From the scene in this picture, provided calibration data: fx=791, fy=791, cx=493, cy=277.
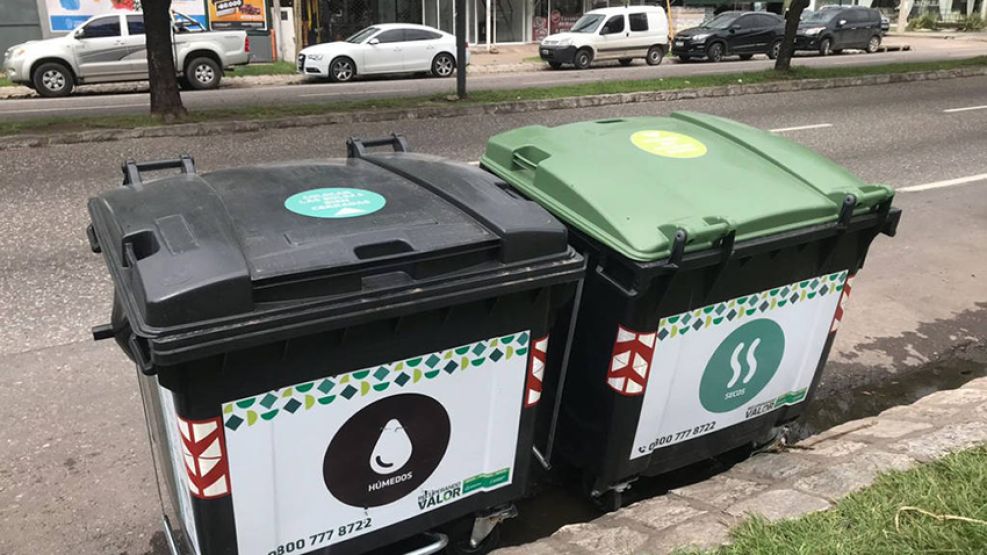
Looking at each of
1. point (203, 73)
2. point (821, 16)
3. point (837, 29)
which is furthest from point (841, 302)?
point (821, 16)

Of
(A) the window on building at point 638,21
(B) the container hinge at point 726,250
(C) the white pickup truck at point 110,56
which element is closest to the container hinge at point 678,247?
(B) the container hinge at point 726,250

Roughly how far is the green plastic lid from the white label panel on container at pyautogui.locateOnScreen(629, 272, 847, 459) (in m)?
0.29

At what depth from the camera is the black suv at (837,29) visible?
84.8 ft

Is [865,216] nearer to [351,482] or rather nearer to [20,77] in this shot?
[351,482]

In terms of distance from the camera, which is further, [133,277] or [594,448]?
[594,448]

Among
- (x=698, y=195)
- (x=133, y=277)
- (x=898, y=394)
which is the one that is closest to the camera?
(x=133, y=277)

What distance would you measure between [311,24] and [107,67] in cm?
896

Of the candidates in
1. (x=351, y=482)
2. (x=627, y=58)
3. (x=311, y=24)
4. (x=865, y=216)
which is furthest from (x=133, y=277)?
(x=311, y=24)

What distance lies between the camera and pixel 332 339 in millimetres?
2076

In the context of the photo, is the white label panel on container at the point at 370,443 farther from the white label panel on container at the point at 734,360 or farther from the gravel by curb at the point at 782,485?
the white label panel on container at the point at 734,360

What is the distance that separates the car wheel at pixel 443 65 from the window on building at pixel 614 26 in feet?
15.4

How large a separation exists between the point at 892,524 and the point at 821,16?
2741cm

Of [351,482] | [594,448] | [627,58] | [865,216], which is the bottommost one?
[627,58]

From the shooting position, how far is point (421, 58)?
1920 cm
